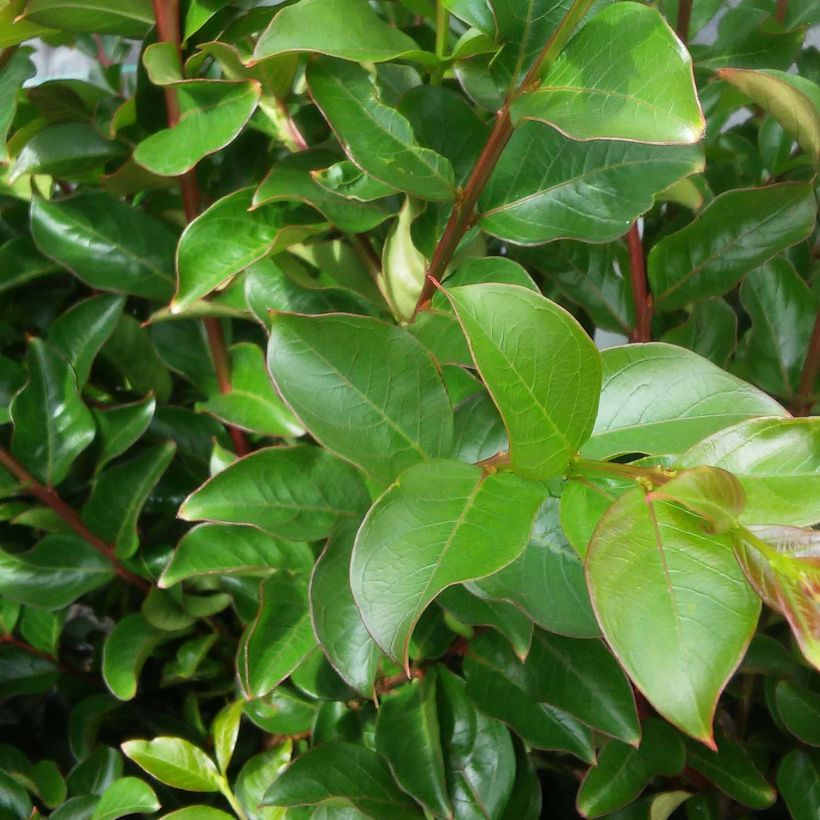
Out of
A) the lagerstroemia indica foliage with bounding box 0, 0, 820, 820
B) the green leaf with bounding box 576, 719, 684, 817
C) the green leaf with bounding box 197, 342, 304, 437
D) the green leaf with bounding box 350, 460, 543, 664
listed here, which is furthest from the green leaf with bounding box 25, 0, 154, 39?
the green leaf with bounding box 576, 719, 684, 817

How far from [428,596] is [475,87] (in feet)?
0.99

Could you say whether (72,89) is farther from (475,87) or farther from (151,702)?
(151,702)

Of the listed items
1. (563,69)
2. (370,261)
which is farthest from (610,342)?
(563,69)

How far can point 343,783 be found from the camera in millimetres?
513

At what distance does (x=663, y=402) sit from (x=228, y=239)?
26 cm

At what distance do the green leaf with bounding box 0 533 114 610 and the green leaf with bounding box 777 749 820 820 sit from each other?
0.47 meters

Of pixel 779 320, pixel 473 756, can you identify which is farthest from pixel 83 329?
pixel 779 320

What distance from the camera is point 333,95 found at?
16.2 inches

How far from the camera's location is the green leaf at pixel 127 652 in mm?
528

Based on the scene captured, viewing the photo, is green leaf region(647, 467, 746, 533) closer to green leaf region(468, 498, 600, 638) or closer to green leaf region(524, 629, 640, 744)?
green leaf region(468, 498, 600, 638)

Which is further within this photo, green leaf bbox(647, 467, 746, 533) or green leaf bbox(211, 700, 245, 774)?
green leaf bbox(211, 700, 245, 774)

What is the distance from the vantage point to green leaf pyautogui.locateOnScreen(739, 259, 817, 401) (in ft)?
1.92

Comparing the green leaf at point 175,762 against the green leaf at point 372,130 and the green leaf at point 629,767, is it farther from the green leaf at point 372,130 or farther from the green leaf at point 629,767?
the green leaf at point 372,130

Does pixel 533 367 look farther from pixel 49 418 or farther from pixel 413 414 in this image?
pixel 49 418
